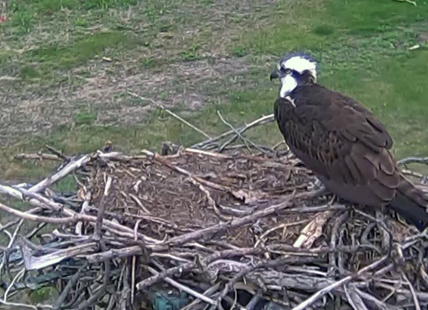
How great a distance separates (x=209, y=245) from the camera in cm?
381

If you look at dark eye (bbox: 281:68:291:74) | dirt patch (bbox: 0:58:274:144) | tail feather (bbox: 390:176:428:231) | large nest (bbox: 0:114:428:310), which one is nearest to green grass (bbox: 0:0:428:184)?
dirt patch (bbox: 0:58:274:144)

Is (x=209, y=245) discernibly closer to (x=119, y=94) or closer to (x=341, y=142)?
(x=341, y=142)

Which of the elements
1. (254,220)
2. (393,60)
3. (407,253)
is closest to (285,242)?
(254,220)

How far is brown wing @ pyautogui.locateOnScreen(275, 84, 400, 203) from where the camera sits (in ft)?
13.4

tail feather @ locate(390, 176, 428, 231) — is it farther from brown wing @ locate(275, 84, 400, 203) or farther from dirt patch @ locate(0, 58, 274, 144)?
dirt patch @ locate(0, 58, 274, 144)

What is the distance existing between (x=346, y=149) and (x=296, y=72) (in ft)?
2.14

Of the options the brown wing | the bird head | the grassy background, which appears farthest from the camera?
the grassy background

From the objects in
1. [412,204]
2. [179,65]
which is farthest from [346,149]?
[179,65]

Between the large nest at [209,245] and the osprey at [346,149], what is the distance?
8cm

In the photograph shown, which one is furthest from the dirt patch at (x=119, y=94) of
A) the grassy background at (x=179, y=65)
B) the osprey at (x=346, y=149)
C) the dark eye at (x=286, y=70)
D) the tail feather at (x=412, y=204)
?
the tail feather at (x=412, y=204)

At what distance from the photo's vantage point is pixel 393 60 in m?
9.16

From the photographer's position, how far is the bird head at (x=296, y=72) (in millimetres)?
4691

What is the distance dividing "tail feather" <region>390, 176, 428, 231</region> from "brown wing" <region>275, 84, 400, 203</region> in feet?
0.11

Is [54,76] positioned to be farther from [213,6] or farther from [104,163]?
[104,163]
